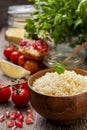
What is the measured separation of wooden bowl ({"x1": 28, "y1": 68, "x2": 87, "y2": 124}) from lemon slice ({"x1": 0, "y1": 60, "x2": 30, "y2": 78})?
408mm

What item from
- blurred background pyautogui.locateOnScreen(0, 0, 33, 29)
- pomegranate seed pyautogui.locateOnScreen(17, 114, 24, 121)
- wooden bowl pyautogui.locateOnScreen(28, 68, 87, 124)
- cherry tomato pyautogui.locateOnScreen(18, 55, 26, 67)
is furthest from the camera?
blurred background pyautogui.locateOnScreen(0, 0, 33, 29)

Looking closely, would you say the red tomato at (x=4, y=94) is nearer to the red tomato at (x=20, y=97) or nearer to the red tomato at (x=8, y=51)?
the red tomato at (x=20, y=97)

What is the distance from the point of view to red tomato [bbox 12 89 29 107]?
1.16 m

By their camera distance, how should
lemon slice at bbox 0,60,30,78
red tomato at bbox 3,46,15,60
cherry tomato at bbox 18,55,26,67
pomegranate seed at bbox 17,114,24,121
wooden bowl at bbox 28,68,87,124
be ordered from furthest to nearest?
red tomato at bbox 3,46,15,60, cherry tomato at bbox 18,55,26,67, lemon slice at bbox 0,60,30,78, pomegranate seed at bbox 17,114,24,121, wooden bowl at bbox 28,68,87,124

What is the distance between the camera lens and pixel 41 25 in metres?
1.48

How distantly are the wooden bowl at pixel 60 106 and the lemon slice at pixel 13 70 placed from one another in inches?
16.1

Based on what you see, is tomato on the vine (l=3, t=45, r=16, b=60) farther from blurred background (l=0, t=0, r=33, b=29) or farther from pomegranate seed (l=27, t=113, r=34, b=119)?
blurred background (l=0, t=0, r=33, b=29)

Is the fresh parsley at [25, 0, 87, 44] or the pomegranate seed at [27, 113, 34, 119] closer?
the pomegranate seed at [27, 113, 34, 119]

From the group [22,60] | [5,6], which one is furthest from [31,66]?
[5,6]

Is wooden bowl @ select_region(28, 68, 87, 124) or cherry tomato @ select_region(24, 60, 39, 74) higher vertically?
wooden bowl @ select_region(28, 68, 87, 124)

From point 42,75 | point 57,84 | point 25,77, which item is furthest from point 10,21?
point 57,84

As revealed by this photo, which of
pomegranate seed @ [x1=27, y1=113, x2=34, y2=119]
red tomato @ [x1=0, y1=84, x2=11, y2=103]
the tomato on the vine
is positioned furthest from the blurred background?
pomegranate seed @ [x1=27, y1=113, x2=34, y2=119]

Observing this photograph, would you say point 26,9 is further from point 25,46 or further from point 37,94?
point 37,94

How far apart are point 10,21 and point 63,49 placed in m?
0.67
